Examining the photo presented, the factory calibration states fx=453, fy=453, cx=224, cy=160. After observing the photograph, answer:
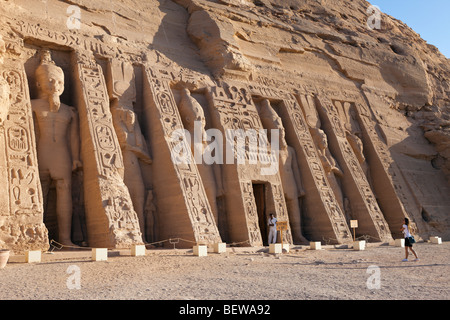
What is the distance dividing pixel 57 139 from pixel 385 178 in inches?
417

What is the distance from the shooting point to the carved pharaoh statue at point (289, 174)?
1298cm

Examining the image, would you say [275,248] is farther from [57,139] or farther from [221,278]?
[57,139]

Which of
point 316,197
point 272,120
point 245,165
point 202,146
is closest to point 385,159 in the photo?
point 316,197

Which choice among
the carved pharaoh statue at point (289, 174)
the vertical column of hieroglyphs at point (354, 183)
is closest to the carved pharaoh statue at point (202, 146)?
the carved pharaoh statue at point (289, 174)

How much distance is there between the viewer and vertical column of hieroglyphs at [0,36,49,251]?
820cm

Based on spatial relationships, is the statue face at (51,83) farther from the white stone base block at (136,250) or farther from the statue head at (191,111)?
the white stone base block at (136,250)

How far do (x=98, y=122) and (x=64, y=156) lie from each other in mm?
1056

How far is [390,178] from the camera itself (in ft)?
50.2

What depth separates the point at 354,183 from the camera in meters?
14.3

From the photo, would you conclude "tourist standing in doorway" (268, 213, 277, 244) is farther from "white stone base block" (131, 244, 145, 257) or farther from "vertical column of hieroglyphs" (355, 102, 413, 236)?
"vertical column of hieroglyphs" (355, 102, 413, 236)

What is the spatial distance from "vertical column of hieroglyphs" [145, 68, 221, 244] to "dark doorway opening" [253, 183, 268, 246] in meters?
2.35

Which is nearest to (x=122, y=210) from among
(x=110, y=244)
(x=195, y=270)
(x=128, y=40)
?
(x=110, y=244)

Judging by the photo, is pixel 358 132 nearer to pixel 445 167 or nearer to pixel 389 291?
pixel 445 167

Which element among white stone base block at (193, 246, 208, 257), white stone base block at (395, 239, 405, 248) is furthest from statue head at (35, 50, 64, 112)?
white stone base block at (395, 239, 405, 248)
